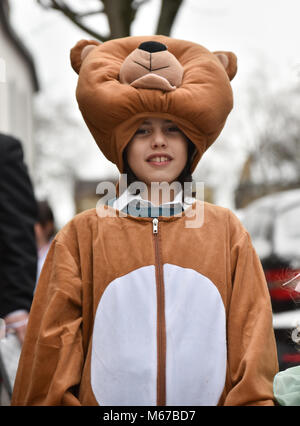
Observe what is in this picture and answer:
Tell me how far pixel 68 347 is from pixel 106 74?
39.3 inches

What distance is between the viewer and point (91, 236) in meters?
2.34

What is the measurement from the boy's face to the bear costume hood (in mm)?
50

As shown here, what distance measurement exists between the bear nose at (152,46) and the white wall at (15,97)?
33.7ft

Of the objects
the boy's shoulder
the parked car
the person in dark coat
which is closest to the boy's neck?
the boy's shoulder

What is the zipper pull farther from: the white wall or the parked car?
the white wall

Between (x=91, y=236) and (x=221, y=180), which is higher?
(x=91, y=236)

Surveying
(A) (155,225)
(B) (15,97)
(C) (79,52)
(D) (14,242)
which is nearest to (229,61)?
(C) (79,52)

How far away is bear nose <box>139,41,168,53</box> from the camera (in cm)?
233

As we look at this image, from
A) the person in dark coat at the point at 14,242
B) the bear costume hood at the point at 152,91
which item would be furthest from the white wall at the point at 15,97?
the bear costume hood at the point at 152,91

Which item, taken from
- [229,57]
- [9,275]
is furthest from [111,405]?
[229,57]

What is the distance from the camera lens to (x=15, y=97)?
1519 centimetres

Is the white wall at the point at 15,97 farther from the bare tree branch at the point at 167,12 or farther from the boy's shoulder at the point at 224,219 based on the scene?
the boy's shoulder at the point at 224,219

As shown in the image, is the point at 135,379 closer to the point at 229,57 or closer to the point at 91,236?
the point at 91,236

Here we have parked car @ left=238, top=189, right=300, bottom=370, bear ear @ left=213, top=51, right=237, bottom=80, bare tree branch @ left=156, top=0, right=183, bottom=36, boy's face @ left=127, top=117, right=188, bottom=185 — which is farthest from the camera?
bare tree branch @ left=156, top=0, right=183, bottom=36
